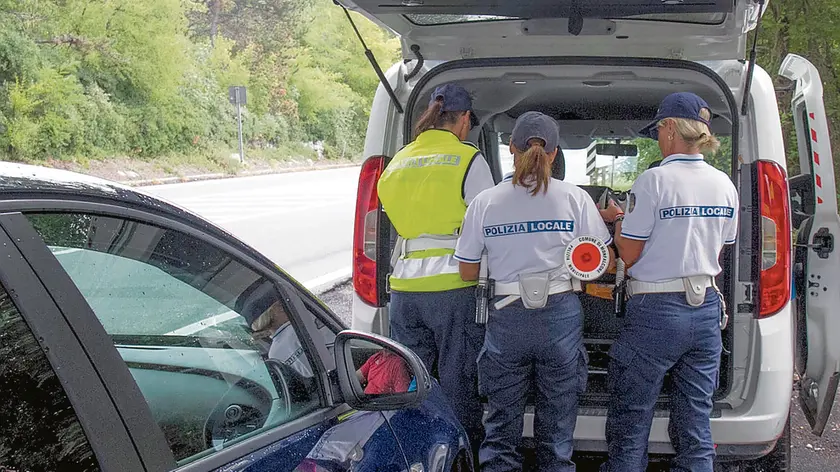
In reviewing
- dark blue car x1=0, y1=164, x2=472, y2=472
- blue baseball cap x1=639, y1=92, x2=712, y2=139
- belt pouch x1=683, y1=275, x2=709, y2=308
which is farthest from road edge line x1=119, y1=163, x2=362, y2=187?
dark blue car x1=0, y1=164, x2=472, y2=472

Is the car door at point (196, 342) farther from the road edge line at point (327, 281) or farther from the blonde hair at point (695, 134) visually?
the road edge line at point (327, 281)

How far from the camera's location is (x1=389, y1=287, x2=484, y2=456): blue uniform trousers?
11.8 feet

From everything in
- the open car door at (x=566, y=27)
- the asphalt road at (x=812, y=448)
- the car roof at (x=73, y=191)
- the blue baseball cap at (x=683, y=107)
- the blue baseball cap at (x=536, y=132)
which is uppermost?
the open car door at (x=566, y=27)

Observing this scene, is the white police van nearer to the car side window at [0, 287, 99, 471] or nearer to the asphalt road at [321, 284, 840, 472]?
the asphalt road at [321, 284, 840, 472]

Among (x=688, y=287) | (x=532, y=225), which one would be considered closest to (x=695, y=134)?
(x=688, y=287)

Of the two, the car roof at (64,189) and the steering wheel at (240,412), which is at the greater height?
the car roof at (64,189)

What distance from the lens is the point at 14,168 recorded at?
1480 mm

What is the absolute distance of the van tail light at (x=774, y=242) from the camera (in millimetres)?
3268

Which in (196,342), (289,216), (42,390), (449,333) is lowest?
(289,216)

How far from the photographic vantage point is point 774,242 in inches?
129

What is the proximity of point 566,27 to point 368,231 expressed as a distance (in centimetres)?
124

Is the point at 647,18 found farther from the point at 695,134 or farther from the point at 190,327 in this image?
the point at 190,327

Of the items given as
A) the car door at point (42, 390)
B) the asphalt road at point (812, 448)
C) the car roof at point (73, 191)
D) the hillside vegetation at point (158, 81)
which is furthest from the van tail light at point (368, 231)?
the hillside vegetation at point (158, 81)

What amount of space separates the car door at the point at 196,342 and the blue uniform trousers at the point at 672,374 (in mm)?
1534
